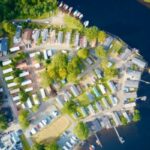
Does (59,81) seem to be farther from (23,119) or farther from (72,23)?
(72,23)

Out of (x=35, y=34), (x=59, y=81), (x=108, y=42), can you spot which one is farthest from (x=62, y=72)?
(x=108, y=42)

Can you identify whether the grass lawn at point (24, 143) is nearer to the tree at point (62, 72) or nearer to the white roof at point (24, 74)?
the white roof at point (24, 74)

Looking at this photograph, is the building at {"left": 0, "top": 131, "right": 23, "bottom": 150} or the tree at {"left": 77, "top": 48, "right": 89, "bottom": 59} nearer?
the tree at {"left": 77, "top": 48, "right": 89, "bottom": 59}

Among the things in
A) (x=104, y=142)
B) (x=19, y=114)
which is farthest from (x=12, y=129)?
(x=104, y=142)

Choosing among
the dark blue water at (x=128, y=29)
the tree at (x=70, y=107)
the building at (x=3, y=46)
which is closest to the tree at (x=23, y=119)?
the tree at (x=70, y=107)

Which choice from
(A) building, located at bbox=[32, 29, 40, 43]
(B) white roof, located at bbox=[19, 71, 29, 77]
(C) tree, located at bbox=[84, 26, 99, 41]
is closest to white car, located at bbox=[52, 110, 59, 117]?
(B) white roof, located at bbox=[19, 71, 29, 77]

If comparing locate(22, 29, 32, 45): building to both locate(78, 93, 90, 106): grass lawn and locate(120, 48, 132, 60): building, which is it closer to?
locate(78, 93, 90, 106): grass lawn
